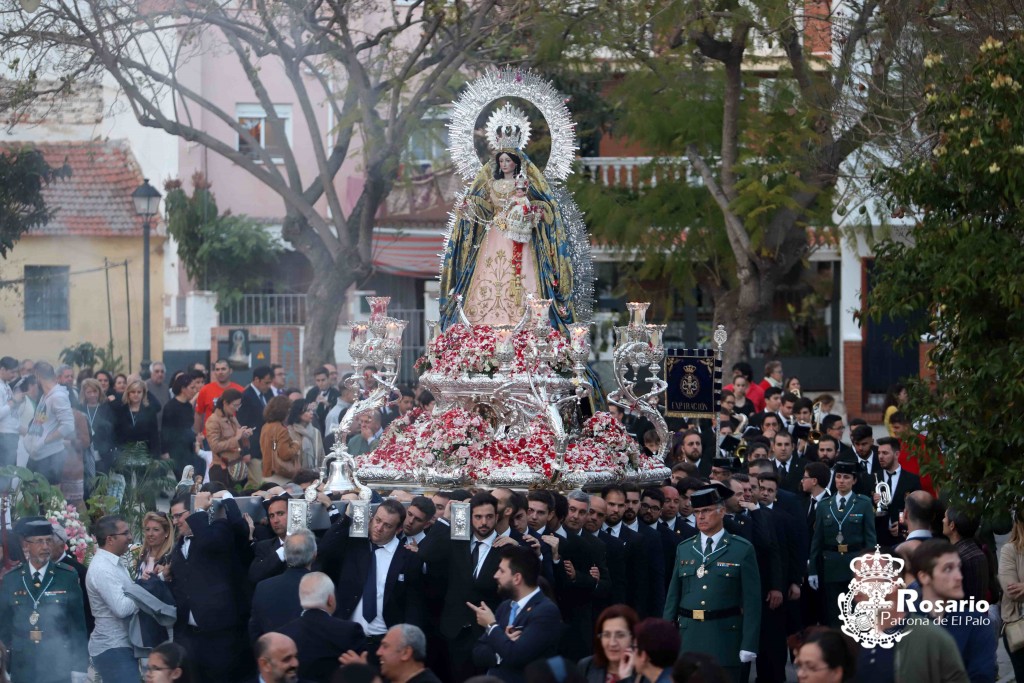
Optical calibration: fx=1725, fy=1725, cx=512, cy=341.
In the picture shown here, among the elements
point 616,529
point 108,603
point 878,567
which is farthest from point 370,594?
point 878,567

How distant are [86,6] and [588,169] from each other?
9.10 meters

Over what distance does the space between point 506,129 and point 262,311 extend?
47.9 ft

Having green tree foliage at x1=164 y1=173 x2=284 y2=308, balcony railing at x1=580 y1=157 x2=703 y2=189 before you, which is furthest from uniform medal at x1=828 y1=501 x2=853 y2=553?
green tree foliage at x1=164 y1=173 x2=284 y2=308

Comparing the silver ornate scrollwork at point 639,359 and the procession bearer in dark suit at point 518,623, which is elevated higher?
the silver ornate scrollwork at point 639,359

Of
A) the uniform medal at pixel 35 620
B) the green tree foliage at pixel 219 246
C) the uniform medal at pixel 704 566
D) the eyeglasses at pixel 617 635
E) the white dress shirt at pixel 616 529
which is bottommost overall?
the uniform medal at pixel 35 620

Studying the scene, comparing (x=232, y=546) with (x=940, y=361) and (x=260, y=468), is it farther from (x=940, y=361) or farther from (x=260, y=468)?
(x=260, y=468)

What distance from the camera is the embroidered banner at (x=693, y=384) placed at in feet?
52.3

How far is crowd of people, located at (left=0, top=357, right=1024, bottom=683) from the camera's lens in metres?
6.81

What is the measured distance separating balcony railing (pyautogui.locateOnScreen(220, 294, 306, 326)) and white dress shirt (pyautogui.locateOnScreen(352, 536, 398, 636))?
19111 mm

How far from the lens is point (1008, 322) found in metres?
9.02

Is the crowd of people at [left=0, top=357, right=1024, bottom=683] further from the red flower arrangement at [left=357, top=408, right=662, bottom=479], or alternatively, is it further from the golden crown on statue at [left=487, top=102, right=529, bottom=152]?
the golden crown on statue at [left=487, top=102, right=529, bottom=152]

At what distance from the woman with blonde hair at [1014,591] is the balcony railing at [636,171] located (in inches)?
454

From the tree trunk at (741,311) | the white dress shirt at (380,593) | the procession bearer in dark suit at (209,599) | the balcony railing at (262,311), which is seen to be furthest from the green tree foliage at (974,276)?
the balcony railing at (262,311)

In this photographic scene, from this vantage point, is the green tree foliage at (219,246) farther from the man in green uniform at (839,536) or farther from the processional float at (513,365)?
the man in green uniform at (839,536)
